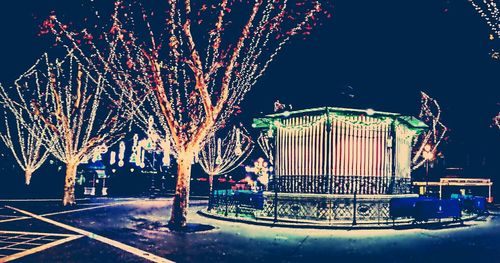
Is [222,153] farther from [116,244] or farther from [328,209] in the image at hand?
[116,244]

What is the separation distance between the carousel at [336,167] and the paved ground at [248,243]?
2376 mm

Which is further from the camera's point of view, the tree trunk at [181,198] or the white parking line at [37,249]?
the tree trunk at [181,198]

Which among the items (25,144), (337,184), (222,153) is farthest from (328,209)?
(222,153)

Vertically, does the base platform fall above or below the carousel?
below

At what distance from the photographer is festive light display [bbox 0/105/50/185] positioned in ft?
116

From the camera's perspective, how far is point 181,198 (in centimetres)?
1642

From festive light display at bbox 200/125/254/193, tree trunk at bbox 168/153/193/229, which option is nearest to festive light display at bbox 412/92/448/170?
tree trunk at bbox 168/153/193/229

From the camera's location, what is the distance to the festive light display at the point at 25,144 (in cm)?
3544

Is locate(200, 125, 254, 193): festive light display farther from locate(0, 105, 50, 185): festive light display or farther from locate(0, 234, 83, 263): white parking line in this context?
locate(0, 234, 83, 263): white parking line

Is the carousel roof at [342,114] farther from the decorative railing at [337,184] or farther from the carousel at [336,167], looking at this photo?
the decorative railing at [337,184]

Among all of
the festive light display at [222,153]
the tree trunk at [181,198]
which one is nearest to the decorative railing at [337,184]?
the tree trunk at [181,198]

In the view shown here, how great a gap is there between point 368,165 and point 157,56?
10075mm

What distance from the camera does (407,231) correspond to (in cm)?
1589

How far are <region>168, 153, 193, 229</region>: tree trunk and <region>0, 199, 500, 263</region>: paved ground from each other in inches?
21.1
